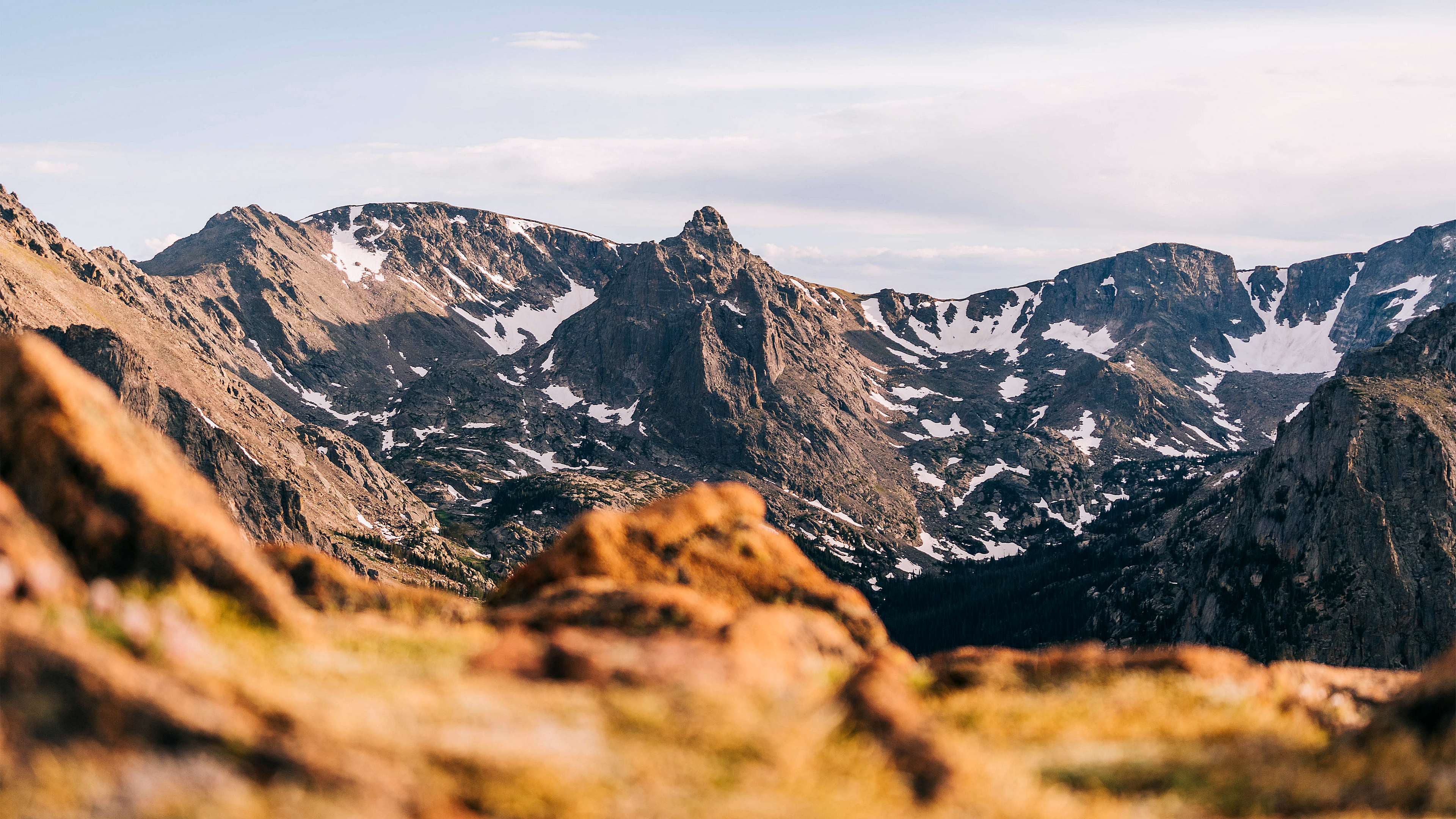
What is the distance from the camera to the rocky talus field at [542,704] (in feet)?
29.1

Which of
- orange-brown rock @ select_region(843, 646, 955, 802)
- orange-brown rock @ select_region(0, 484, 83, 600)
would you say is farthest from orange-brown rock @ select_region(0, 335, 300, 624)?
orange-brown rock @ select_region(843, 646, 955, 802)

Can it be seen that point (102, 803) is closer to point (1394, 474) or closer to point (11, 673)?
point (11, 673)

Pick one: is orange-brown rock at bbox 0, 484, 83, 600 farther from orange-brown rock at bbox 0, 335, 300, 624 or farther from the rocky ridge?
the rocky ridge

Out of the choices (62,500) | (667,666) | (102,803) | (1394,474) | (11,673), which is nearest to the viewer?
(102,803)

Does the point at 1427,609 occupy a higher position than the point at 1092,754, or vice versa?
the point at 1092,754

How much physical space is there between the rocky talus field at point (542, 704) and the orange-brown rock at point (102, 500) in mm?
42

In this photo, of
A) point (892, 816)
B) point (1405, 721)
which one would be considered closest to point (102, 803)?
point (892, 816)

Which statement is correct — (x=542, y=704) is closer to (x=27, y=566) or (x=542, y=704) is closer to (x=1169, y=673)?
(x=27, y=566)

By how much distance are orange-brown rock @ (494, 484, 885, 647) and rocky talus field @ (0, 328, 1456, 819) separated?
2.38 m

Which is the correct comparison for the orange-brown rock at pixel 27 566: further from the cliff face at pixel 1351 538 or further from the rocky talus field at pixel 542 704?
the cliff face at pixel 1351 538

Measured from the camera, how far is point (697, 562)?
22812mm

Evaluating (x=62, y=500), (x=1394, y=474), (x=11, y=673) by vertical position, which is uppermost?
(x=62, y=500)

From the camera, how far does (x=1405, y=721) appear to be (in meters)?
13.1

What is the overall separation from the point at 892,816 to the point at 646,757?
9.10ft
